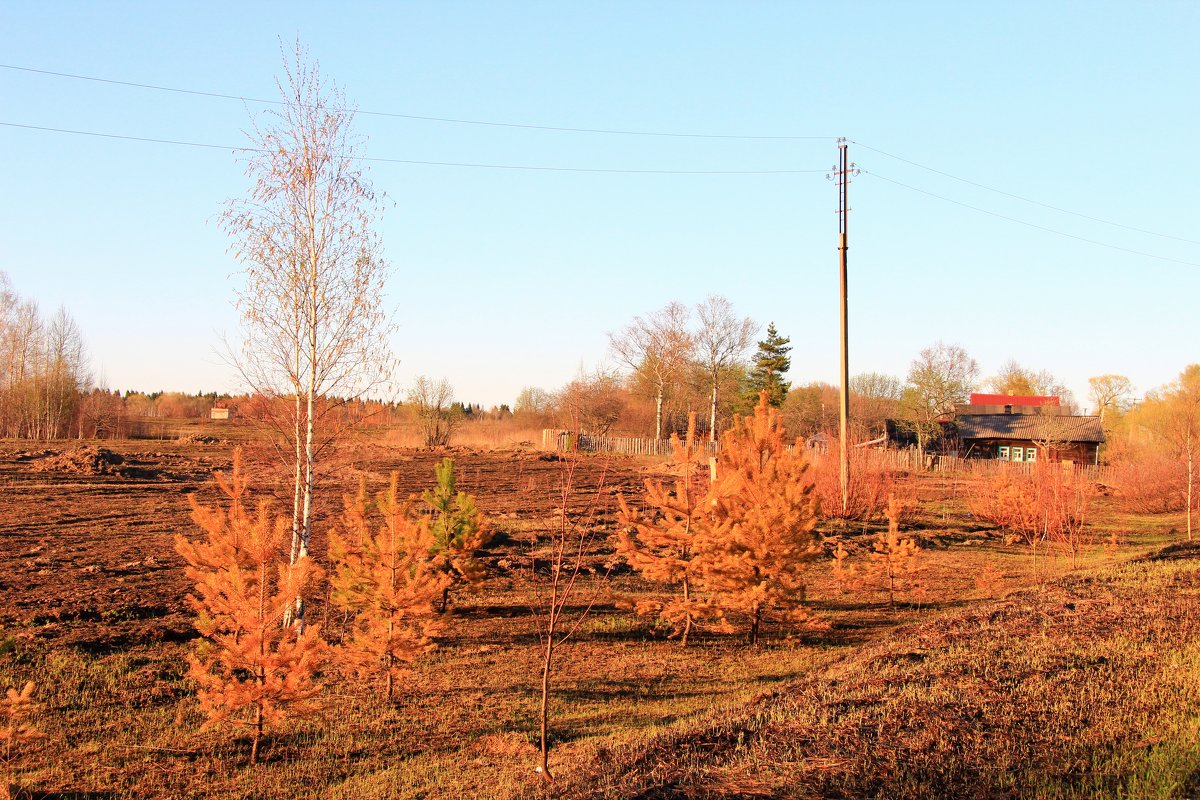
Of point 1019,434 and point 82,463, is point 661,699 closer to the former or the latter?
point 82,463

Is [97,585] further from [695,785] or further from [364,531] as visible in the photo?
[695,785]

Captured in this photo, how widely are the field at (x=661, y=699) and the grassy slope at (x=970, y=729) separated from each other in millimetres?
24

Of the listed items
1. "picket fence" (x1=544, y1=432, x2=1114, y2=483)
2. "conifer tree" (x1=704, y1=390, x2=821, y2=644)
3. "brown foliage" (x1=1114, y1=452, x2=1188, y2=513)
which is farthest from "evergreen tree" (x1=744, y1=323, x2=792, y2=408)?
"conifer tree" (x1=704, y1=390, x2=821, y2=644)

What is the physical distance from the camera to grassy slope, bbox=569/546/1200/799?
462cm

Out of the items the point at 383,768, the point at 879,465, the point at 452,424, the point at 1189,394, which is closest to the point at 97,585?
the point at 383,768

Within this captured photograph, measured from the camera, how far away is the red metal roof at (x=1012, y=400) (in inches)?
2995

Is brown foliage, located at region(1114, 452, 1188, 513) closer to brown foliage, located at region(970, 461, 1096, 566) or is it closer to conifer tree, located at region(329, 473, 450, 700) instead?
brown foliage, located at region(970, 461, 1096, 566)

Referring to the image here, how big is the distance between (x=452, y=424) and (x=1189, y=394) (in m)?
43.4

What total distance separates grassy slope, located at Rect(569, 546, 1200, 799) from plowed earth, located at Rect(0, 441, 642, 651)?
2.12 metres

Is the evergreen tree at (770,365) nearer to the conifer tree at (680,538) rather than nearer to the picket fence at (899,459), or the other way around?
the picket fence at (899,459)

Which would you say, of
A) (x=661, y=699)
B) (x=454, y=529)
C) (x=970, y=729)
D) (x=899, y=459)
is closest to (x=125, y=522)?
(x=454, y=529)

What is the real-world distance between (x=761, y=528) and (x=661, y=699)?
2.92m

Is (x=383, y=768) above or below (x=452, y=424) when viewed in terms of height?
below

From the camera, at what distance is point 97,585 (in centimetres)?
1198
